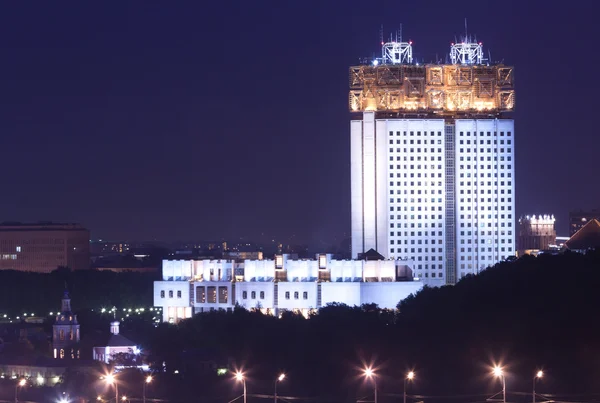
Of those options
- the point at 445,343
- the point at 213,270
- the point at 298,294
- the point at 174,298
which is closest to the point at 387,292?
the point at 298,294

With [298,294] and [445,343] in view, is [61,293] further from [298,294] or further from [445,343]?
[445,343]

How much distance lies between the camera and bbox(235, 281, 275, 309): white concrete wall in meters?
151

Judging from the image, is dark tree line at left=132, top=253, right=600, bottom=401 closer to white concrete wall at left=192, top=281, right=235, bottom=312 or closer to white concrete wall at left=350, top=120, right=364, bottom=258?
white concrete wall at left=192, top=281, right=235, bottom=312

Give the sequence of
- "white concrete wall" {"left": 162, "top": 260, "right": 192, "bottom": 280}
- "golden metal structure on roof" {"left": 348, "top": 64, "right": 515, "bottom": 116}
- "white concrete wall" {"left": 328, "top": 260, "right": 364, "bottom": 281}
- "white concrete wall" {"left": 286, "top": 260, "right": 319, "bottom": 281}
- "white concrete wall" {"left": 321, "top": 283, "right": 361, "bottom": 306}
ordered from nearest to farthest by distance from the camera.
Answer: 1. "white concrete wall" {"left": 321, "top": 283, "right": 361, "bottom": 306}
2. "white concrete wall" {"left": 328, "top": 260, "right": 364, "bottom": 281}
3. "white concrete wall" {"left": 286, "top": 260, "right": 319, "bottom": 281}
4. "white concrete wall" {"left": 162, "top": 260, "right": 192, "bottom": 280}
5. "golden metal structure on roof" {"left": 348, "top": 64, "right": 515, "bottom": 116}

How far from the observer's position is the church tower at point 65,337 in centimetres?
13250

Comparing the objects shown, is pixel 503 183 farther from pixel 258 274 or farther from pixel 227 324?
pixel 227 324

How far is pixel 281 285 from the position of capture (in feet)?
496

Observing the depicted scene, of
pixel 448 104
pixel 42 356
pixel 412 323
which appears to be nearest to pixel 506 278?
pixel 412 323

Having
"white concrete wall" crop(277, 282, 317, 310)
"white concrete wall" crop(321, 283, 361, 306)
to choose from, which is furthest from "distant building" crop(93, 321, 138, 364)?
"white concrete wall" crop(321, 283, 361, 306)

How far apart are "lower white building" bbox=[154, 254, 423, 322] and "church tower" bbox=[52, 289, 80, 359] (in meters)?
15.8

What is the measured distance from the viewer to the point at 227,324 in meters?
129

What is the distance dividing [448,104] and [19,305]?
164 feet

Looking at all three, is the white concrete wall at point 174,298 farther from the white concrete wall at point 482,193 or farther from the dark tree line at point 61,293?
the white concrete wall at point 482,193

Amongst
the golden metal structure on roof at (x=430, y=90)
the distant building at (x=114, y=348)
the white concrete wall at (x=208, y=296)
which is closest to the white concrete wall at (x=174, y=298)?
the white concrete wall at (x=208, y=296)
